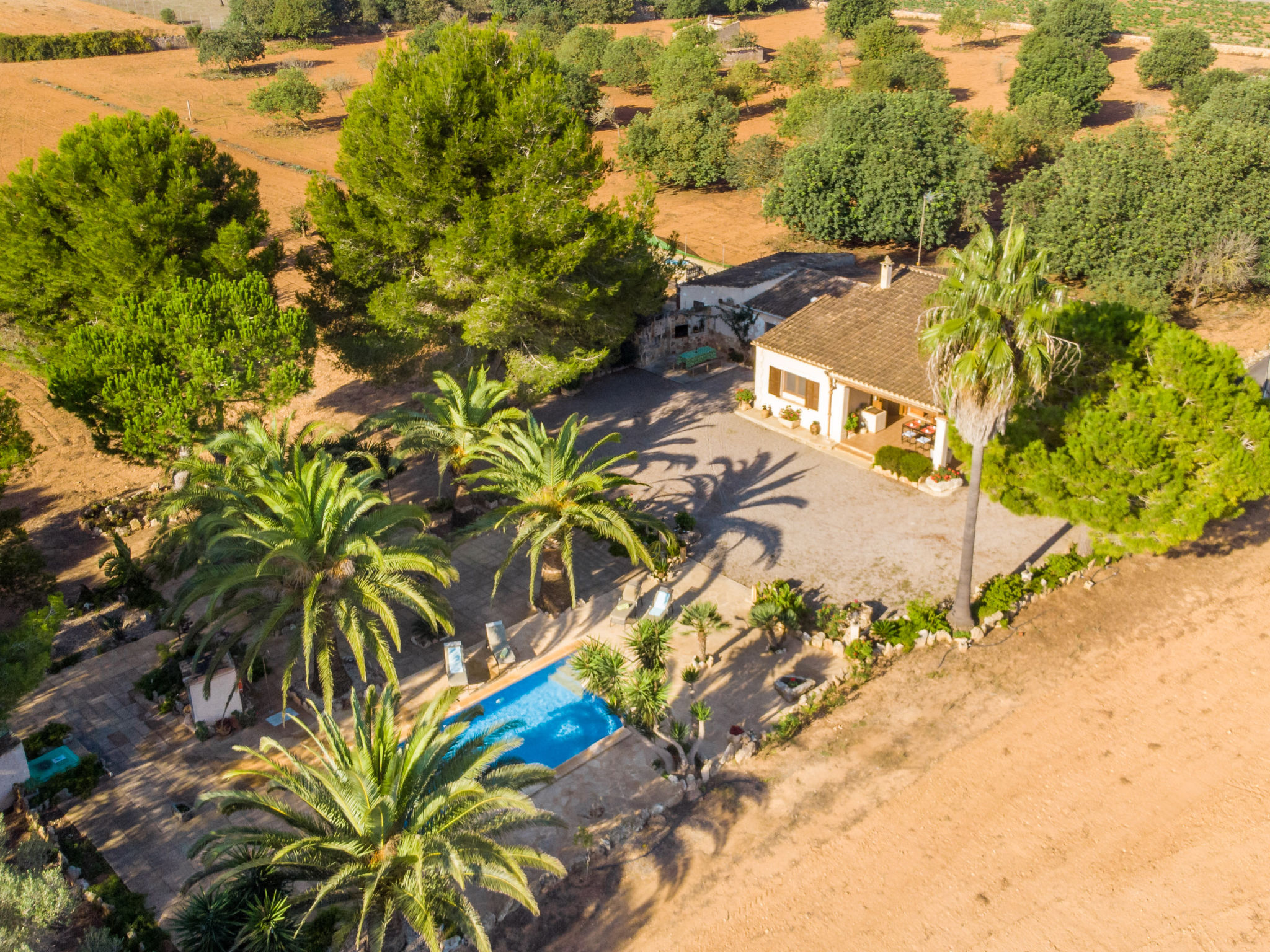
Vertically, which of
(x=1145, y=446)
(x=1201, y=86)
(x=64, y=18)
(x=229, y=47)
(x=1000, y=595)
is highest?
(x=64, y=18)

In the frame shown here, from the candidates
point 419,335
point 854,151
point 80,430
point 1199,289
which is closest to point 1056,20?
point 854,151

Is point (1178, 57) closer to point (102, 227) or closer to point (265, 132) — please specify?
point (265, 132)

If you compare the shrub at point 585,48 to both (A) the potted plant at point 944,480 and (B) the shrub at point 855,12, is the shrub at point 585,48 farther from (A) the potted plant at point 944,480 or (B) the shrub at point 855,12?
(A) the potted plant at point 944,480

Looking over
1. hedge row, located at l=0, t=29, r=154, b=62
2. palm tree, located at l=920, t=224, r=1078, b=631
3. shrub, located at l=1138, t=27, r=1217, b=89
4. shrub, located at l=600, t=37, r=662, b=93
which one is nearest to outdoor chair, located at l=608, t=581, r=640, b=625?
palm tree, located at l=920, t=224, r=1078, b=631

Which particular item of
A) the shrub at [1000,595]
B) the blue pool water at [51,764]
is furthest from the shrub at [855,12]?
the blue pool water at [51,764]

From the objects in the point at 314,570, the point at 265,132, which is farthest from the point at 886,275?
the point at 265,132

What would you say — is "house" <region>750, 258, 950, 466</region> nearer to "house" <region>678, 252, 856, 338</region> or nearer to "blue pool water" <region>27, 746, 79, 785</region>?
"house" <region>678, 252, 856, 338</region>
